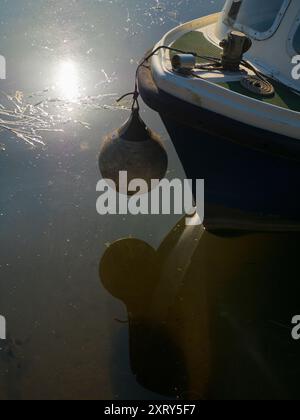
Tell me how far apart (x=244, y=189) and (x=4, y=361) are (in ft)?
10.2

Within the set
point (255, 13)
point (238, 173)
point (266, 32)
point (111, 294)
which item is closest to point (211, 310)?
point (111, 294)

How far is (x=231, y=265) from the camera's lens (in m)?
5.63

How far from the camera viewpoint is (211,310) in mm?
5137

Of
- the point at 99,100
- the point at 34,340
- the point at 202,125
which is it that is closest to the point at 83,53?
the point at 99,100

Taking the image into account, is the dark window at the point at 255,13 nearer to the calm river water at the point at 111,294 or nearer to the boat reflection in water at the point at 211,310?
the calm river water at the point at 111,294

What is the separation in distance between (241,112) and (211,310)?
7.00ft

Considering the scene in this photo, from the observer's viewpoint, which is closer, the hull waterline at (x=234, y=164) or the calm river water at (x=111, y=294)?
the calm river water at (x=111, y=294)

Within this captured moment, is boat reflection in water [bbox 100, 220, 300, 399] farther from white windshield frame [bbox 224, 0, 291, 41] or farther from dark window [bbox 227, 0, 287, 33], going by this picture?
dark window [bbox 227, 0, 287, 33]

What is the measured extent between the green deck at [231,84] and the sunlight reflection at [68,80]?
260 centimetres

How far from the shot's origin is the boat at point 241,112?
468cm

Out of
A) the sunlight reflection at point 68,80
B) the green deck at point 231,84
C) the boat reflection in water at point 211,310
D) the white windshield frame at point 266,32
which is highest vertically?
the white windshield frame at point 266,32

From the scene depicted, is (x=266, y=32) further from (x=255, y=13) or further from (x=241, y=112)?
(x=241, y=112)

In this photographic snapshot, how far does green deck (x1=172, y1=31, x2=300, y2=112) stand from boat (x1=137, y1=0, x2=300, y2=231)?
0.01 m

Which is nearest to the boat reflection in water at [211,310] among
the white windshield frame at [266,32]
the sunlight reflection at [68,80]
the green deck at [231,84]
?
the green deck at [231,84]
